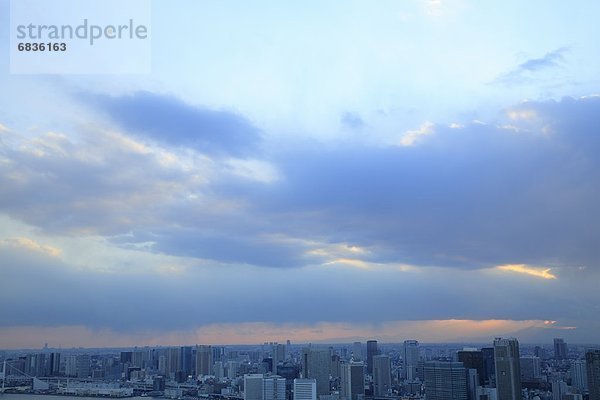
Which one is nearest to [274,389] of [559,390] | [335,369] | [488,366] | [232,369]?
[335,369]

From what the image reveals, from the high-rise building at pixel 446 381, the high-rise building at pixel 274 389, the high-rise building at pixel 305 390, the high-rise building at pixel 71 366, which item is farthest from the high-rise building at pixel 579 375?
the high-rise building at pixel 71 366

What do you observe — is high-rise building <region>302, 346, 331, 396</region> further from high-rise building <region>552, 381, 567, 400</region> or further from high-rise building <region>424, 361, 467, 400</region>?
high-rise building <region>552, 381, 567, 400</region>

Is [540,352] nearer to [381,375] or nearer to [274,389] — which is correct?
[381,375]

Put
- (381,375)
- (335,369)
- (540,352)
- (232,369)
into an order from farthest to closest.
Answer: (232,369) → (335,369) → (381,375) → (540,352)

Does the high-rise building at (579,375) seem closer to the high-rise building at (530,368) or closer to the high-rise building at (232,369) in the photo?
the high-rise building at (530,368)

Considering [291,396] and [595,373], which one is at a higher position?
[595,373]

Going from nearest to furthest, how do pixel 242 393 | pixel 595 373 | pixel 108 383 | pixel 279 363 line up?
pixel 595 373, pixel 242 393, pixel 108 383, pixel 279 363

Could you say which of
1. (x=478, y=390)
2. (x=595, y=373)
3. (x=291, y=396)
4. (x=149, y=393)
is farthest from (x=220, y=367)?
(x=595, y=373)

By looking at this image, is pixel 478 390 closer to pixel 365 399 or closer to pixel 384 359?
pixel 365 399
